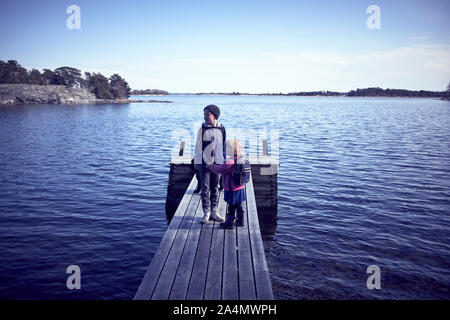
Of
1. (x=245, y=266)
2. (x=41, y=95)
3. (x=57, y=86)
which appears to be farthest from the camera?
(x=57, y=86)

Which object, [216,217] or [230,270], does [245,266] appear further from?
[216,217]

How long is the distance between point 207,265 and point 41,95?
10429 centimetres

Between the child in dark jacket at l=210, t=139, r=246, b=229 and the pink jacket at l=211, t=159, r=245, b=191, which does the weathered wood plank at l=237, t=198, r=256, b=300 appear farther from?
the pink jacket at l=211, t=159, r=245, b=191

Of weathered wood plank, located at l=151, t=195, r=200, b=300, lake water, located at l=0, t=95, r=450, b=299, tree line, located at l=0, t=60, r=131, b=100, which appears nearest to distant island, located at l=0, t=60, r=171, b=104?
tree line, located at l=0, t=60, r=131, b=100

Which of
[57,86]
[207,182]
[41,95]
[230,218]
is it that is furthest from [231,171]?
[57,86]

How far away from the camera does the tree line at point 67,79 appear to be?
103375mm

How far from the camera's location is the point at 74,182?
13.9 meters

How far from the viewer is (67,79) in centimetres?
11162

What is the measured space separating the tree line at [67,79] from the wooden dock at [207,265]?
4686 inches

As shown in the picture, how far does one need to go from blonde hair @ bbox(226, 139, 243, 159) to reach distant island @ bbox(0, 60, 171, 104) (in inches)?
3910

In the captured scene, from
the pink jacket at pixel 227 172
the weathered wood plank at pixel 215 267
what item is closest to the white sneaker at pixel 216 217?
the weathered wood plank at pixel 215 267

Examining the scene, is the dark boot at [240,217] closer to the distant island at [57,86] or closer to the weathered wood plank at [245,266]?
the weathered wood plank at [245,266]

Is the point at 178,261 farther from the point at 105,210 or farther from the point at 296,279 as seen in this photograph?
the point at 105,210
